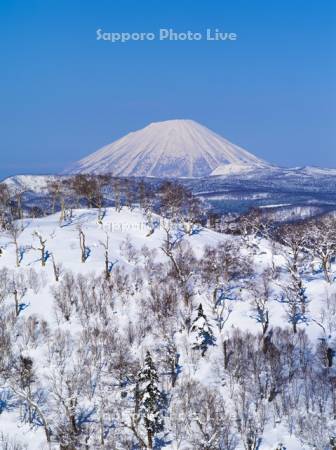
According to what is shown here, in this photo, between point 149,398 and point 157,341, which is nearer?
point 149,398

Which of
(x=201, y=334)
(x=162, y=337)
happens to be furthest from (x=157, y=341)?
(x=201, y=334)

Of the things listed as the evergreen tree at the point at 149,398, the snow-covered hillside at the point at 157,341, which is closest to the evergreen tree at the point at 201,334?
the snow-covered hillside at the point at 157,341

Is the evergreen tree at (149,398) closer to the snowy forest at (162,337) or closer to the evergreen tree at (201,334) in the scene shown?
the snowy forest at (162,337)

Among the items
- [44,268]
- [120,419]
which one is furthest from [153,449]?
[44,268]

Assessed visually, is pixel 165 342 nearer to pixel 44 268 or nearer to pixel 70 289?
pixel 70 289

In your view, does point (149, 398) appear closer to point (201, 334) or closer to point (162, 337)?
point (201, 334)

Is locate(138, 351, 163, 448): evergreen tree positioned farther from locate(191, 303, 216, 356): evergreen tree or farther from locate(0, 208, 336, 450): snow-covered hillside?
locate(191, 303, 216, 356): evergreen tree

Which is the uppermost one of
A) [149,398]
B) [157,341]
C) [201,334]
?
[201,334]
